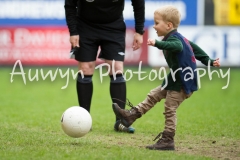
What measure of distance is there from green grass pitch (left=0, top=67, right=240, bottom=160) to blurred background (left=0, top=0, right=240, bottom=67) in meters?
3.04

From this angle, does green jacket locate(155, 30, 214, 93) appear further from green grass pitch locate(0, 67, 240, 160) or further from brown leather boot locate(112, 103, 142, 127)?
green grass pitch locate(0, 67, 240, 160)

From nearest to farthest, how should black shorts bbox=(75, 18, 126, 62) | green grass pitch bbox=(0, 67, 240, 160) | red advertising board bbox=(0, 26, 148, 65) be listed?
green grass pitch bbox=(0, 67, 240, 160) → black shorts bbox=(75, 18, 126, 62) → red advertising board bbox=(0, 26, 148, 65)

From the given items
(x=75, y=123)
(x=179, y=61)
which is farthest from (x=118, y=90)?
(x=179, y=61)

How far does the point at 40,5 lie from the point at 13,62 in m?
1.84

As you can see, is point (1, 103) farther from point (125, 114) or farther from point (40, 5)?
point (40, 5)

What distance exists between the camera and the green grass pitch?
5520mm

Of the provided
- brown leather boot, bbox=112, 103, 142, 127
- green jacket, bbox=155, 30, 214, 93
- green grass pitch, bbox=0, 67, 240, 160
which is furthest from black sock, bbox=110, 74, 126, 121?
green jacket, bbox=155, 30, 214, 93

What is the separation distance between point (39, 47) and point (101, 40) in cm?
961

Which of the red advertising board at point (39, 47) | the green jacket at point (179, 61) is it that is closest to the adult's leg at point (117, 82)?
the green jacket at point (179, 61)

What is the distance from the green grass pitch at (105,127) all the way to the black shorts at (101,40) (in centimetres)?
95

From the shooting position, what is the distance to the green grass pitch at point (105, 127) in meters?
5.52

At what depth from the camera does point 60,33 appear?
1678 centimetres

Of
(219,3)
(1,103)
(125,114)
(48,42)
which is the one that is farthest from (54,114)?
(219,3)

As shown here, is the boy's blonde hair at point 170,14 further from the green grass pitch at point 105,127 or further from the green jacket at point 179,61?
the green grass pitch at point 105,127
